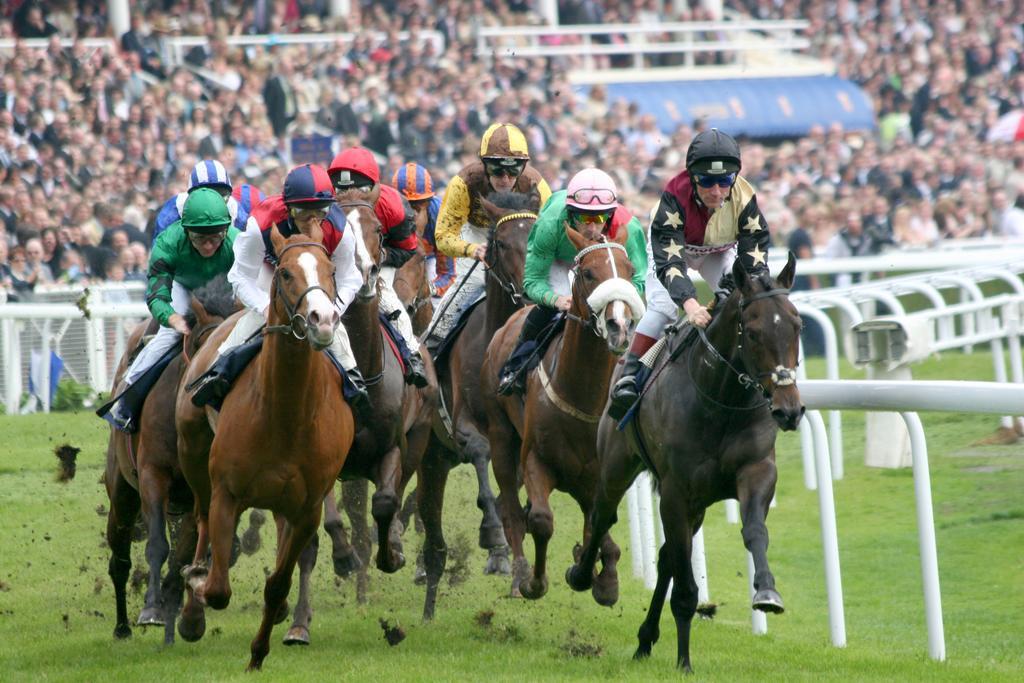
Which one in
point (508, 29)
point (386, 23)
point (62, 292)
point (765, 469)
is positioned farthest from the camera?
point (508, 29)

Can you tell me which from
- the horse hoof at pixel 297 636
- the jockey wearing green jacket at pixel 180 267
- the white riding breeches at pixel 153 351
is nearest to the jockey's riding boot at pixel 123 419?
the jockey wearing green jacket at pixel 180 267

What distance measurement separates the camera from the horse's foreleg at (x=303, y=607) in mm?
6793

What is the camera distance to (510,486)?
7.57 meters

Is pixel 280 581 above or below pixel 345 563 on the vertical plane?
above

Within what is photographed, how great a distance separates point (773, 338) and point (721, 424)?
0.57m

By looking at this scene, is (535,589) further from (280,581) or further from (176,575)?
(176,575)

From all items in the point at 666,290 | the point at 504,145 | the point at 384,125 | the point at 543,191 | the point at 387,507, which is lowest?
the point at 387,507

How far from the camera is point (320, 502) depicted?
20.6 feet

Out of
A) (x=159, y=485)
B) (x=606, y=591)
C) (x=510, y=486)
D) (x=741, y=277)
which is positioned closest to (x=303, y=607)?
(x=159, y=485)

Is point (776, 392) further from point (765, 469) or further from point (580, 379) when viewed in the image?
point (580, 379)

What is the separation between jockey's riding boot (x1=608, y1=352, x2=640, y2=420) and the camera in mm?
6578

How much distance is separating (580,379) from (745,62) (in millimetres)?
18879

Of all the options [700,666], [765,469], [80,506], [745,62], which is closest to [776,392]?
[765,469]

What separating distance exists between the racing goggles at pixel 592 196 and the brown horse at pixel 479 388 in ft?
2.73
